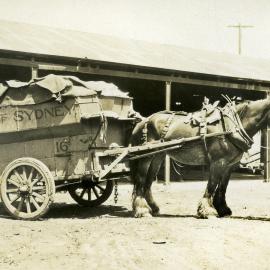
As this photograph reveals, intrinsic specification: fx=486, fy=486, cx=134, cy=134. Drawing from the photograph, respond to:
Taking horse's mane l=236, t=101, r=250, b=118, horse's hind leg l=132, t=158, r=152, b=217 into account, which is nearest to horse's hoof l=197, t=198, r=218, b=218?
horse's hind leg l=132, t=158, r=152, b=217

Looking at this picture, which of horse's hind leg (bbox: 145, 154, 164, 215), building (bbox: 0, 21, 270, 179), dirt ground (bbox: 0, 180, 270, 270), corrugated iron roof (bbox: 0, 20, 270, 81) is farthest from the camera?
corrugated iron roof (bbox: 0, 20, 270, 81)

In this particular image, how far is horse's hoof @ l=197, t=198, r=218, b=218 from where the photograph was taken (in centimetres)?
789

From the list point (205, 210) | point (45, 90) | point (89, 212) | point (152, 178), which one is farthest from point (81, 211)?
point (45, 90)

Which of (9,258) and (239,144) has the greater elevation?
(239,144)

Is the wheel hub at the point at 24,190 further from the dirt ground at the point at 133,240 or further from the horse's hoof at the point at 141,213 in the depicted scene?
the horse's hoof at the point at 141,213

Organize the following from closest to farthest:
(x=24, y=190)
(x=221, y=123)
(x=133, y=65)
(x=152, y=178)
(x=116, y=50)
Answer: (x=24, y=190) → (x=221, y=123) → (x=152, y=178) → (x=133, y=65) → (x=116, y=50)

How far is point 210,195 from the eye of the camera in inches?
316

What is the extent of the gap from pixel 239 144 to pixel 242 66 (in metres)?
13.0

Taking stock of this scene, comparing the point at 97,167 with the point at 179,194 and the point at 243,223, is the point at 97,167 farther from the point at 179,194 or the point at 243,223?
the point at 179,194

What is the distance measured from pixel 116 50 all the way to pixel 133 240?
10.4 m

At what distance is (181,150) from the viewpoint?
8352 millimetres

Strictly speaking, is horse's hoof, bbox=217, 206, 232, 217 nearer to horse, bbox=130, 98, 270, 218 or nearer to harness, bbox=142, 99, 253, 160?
horse, bbox=130, 98, 270, 218

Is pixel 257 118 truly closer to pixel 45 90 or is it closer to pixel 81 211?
pixel 45 90

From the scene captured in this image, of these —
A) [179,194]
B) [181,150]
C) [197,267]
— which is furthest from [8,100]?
[179,194]
